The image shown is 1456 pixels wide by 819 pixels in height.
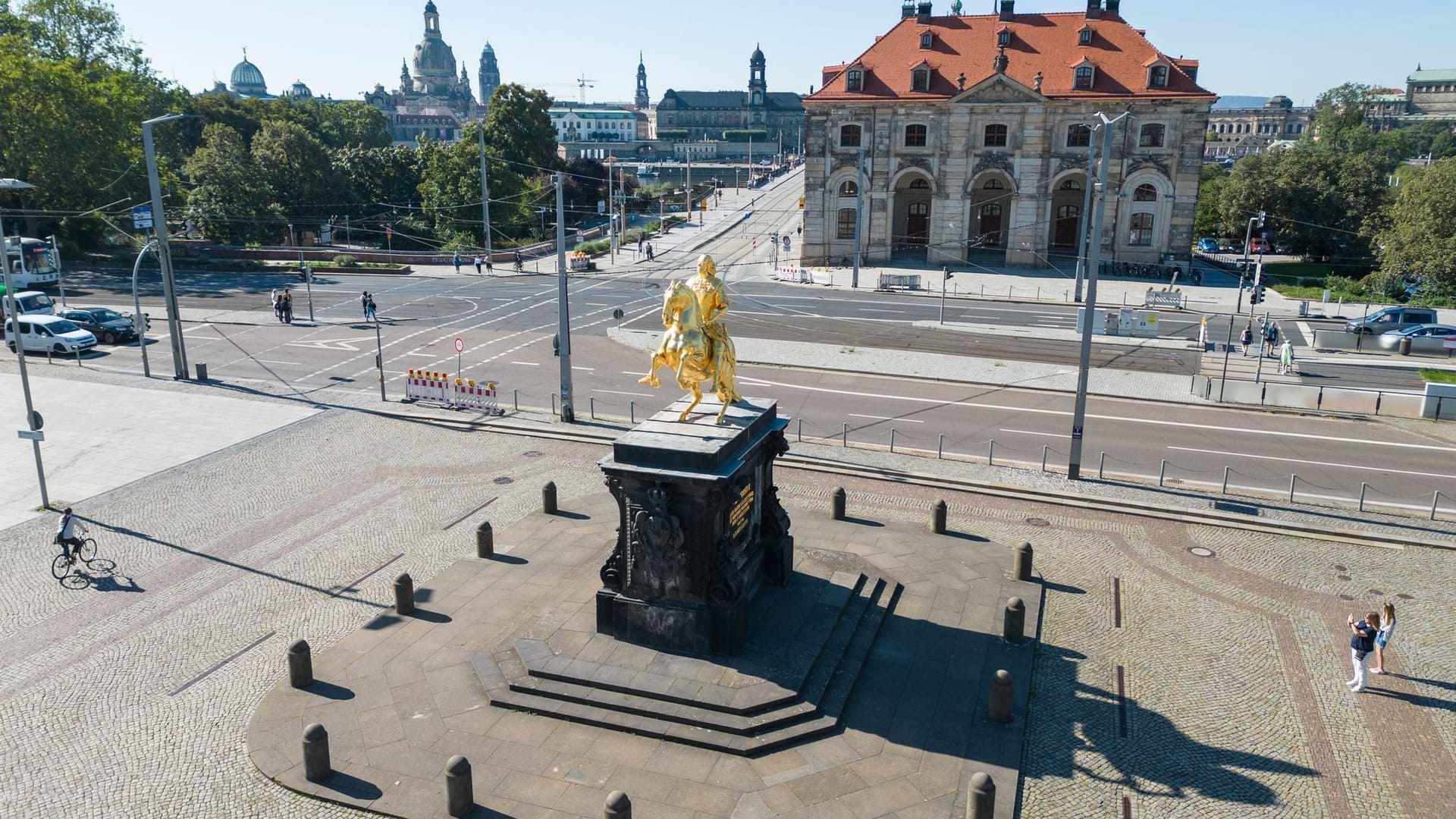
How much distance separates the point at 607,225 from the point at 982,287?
140 feet

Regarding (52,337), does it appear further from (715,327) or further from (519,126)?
(519,126)

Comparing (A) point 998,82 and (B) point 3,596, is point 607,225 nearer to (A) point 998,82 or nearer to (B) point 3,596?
(A) point 998,82

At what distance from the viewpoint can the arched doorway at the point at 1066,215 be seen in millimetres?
71125

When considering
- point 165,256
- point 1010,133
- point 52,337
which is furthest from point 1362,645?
point 1010,133

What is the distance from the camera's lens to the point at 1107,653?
16.7 metres

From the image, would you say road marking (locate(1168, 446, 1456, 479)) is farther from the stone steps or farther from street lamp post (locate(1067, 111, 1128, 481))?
the stone steps

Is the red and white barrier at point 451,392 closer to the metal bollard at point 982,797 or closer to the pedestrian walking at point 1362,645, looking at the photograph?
the metal bollard at point 982,797

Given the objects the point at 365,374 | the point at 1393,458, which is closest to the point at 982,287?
the point at 1393,458

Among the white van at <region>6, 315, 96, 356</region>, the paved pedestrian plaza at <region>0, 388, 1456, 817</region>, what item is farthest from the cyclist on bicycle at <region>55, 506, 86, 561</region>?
the white van at <region>6, 315, 96, 356</region>

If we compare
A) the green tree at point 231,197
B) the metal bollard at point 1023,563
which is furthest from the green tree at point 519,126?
the metal bollard at point 1023,563

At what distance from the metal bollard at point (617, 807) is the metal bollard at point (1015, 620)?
321 inches

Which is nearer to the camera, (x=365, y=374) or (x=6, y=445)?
(x=6, y=445)

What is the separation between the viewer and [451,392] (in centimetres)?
3284

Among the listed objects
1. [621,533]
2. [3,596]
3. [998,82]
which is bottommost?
[3,596]
